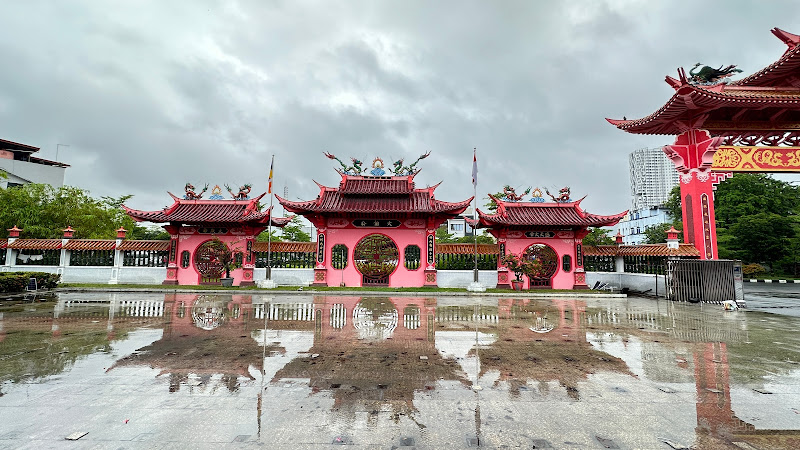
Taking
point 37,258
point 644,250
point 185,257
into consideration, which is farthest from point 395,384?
point 37,258

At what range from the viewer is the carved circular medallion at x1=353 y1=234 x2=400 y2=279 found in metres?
21.8

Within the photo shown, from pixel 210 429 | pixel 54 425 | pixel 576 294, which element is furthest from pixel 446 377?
pixel 576 294

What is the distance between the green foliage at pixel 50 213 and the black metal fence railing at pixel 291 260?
55.8 ft

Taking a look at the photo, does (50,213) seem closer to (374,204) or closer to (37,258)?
(37,258)

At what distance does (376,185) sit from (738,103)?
60.2ft

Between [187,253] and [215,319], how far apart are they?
45.7 feet

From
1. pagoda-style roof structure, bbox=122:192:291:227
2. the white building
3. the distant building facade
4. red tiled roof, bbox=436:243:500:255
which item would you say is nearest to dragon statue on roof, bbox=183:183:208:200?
pagoda-style roof structure, bbox=122:192:291:227

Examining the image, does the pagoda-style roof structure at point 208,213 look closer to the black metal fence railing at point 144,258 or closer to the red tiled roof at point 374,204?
the black metal fence railing at point 144,258

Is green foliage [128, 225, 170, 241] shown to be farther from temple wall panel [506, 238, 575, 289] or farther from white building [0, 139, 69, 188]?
temple wall panel [506, 238, 575, 289]

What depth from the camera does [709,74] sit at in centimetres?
1930

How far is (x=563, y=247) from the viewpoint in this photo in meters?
22.0

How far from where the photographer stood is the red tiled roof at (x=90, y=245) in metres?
22.4

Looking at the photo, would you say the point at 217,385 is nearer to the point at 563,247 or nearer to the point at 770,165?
the point at 563,247

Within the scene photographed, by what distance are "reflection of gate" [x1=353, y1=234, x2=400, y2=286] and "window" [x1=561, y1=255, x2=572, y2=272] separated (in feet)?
32.9
